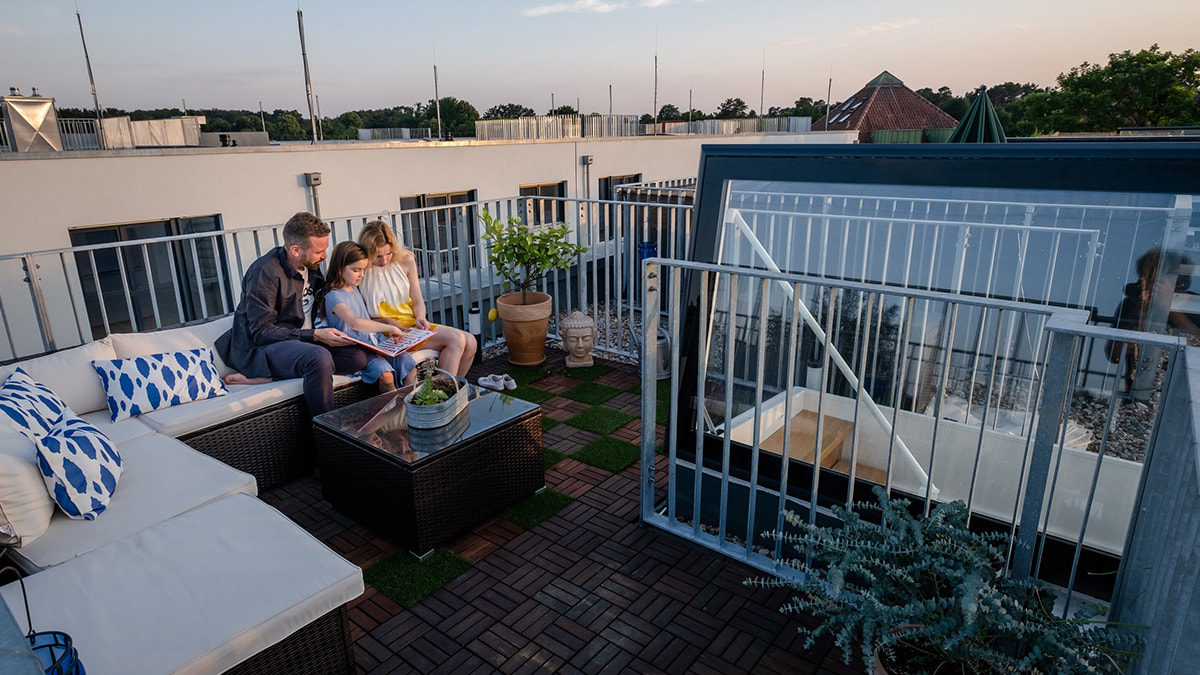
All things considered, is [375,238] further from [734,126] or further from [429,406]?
[734,126]

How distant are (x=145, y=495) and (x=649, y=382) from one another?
2053mm

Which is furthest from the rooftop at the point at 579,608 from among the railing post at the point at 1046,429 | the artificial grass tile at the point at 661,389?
the artificial grass tile at the point at 661,389

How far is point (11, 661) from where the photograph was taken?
2.53 feet

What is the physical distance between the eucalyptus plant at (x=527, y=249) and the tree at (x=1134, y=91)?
29548mm

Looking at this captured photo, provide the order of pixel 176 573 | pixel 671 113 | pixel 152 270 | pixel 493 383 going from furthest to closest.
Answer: pixel 671 113 < pixel 152 270 < pixel 493 383 < pixel 176 573

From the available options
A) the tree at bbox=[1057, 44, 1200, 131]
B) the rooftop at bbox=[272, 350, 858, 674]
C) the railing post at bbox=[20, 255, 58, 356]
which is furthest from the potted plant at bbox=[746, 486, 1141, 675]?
the tree at bbox=[1057, 44, 1200, 131]

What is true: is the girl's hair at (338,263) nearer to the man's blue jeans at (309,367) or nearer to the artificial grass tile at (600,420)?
the man's blue jeans at (309,367)

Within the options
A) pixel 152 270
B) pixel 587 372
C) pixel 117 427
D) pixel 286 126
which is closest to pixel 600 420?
pixel 587 372

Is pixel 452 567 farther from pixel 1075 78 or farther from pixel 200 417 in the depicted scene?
pixel 1075 78

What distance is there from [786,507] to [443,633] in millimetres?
1483

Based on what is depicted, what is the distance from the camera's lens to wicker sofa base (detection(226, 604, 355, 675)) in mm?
1818

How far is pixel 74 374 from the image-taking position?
310cm

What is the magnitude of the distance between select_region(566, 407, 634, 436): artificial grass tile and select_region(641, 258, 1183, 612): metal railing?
88cm

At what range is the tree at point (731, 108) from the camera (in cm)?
5891
